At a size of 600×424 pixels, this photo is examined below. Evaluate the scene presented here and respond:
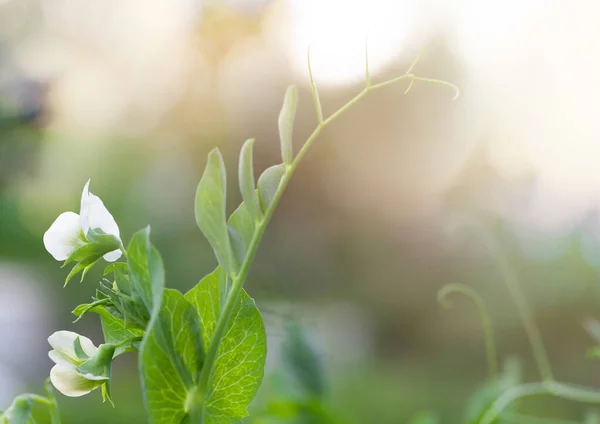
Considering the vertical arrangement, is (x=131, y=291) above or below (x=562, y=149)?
above

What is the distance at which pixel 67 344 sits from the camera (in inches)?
5.4

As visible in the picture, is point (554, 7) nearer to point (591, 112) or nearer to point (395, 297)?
point (591, 112)

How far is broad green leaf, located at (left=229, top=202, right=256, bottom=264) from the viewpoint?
13 cm

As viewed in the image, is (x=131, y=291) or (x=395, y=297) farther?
(x=395, y=297)

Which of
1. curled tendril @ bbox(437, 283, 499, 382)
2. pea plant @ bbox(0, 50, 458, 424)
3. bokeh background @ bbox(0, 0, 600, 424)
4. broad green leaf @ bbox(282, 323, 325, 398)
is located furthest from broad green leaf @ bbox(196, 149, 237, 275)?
bokeh background @ bbox(0, 0, 600, 424)

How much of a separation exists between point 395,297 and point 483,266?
1139 mm

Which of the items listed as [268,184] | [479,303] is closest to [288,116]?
[268,184]

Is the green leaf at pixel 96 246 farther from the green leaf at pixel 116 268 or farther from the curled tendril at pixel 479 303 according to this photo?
the curled tendril at pixel 479 303

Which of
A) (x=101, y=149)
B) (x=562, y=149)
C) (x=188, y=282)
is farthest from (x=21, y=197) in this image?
(x=562, y=149)

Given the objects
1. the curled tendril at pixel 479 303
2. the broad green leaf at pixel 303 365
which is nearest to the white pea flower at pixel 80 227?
the curled tendril at pixel 479 303

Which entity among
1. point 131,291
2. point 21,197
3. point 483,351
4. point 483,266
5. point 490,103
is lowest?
point 483,351

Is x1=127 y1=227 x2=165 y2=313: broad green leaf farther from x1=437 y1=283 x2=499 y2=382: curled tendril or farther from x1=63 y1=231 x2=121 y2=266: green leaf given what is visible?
x1=437 y1=283 x2=499 y2=382: curled tendril

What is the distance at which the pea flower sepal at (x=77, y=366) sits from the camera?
13cm

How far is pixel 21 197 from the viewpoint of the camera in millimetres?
2621
